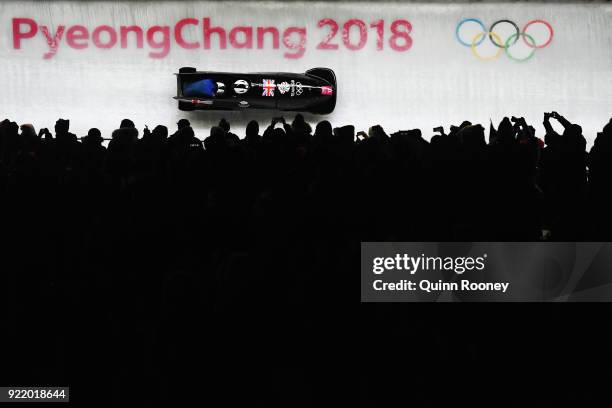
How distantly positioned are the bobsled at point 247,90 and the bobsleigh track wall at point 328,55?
443 millimetres

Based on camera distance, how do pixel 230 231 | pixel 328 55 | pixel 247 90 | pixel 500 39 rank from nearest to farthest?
1. pixel 230 231
2. pixel 247 90
3. pixel 328 55
4. pixel 500 39

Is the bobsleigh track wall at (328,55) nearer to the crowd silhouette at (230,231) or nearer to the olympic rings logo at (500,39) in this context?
the olympic rings logo at (500,39)

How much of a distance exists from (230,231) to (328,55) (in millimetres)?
6356

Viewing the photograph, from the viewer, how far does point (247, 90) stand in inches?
339

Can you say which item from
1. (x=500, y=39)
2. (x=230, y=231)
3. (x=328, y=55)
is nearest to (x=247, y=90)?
(x=328, y=55)

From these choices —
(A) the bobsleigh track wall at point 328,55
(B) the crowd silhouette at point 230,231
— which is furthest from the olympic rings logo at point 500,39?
(B) the crowd silhouette at point 230,231

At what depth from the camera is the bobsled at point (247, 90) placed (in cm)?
858

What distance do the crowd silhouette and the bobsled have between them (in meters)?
3.87

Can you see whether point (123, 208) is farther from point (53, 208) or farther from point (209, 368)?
point (209, 368)

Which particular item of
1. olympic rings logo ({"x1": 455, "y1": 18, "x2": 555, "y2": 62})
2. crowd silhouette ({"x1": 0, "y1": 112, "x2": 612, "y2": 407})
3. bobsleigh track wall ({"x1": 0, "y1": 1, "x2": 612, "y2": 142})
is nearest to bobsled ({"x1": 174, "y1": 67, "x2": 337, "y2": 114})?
bobsleigh track wall ({"x1": 0, "y1": 1, "x2": 612, "y2": 142})

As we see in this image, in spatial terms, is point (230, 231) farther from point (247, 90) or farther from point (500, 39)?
point (500, 39)

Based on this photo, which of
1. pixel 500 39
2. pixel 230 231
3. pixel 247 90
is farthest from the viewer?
pixel 500 39

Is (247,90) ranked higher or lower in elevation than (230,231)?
higher

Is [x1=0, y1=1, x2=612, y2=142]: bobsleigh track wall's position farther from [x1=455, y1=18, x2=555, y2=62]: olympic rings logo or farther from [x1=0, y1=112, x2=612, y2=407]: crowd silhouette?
[x1=0, y1=112, x2=612, y2=407]: crowd silhouette
